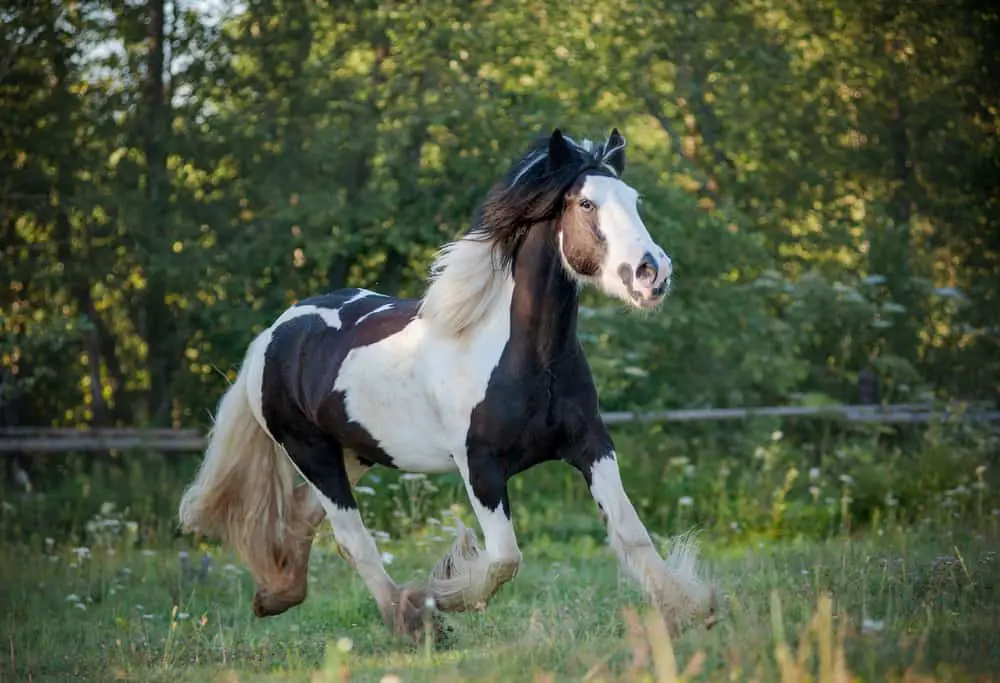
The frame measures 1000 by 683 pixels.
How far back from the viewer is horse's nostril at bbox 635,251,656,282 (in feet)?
17.5

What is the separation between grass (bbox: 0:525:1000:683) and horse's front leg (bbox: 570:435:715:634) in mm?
165

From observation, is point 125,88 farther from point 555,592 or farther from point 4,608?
point 555,592

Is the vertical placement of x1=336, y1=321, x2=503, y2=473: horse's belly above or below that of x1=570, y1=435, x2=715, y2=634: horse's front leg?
above

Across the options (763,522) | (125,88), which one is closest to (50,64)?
(125,88)

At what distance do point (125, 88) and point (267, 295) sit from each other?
216cm

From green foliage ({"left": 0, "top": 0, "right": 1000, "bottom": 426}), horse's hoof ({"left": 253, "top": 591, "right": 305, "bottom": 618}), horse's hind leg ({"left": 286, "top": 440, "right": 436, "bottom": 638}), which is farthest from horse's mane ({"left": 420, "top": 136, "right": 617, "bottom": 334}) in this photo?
green foliage ({"left": 0, "top": 0, "right": 1000, "bottom": 426})

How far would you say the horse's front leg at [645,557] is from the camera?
552 cm

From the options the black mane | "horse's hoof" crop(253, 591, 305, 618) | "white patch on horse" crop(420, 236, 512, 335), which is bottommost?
"horse's hoof" crop(253, 591, 305, 618)

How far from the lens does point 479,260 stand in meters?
6.05

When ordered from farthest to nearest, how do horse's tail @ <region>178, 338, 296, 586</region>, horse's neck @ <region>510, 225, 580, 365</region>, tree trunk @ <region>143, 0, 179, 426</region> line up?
tree trunk @ <region>143, 0, 179, 426</region> → horse's tail @ <region>178, 338, 296, 586</region> → horse's neck @ <region>510, 225, 580, 365</region>

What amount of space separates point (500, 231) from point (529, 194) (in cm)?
23

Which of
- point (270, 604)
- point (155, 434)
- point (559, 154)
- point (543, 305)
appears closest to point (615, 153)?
point (559, 154)

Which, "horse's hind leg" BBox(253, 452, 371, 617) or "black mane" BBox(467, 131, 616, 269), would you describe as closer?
"black mane" BBox(467, 131, 616, 269)

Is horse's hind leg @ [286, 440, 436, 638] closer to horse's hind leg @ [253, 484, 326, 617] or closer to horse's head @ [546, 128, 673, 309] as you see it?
horse's hind leg @ [253, 484, 326, 617]
